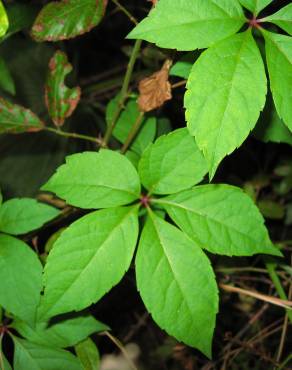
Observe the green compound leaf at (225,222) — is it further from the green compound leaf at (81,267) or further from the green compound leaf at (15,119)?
the green compound leaf at (15,119)

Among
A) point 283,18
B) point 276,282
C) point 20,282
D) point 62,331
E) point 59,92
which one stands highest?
point 283,18

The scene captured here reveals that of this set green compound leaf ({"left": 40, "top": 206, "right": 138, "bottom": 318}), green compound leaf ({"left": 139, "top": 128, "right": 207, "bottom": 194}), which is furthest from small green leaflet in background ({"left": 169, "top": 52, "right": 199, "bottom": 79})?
green compound leaf ({"left": 40, "top": 206, "right": 138, "bottom": 318})

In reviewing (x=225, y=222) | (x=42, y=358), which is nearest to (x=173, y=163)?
(x=225, y=222)

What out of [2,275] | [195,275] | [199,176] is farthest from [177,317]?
[2,275]

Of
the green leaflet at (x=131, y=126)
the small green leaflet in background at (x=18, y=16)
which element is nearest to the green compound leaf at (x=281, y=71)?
the green leaflet at (x=131, y=126)

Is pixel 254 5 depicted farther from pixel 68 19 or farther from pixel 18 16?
pixel 18 16

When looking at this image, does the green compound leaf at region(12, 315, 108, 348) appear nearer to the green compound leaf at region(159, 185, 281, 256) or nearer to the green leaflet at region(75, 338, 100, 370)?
the green leaflet at region(75, 338, 100, 370)

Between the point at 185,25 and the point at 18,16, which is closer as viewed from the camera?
the point at 185,25

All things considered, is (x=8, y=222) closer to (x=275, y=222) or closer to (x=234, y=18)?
→ (x=234, y=18)
